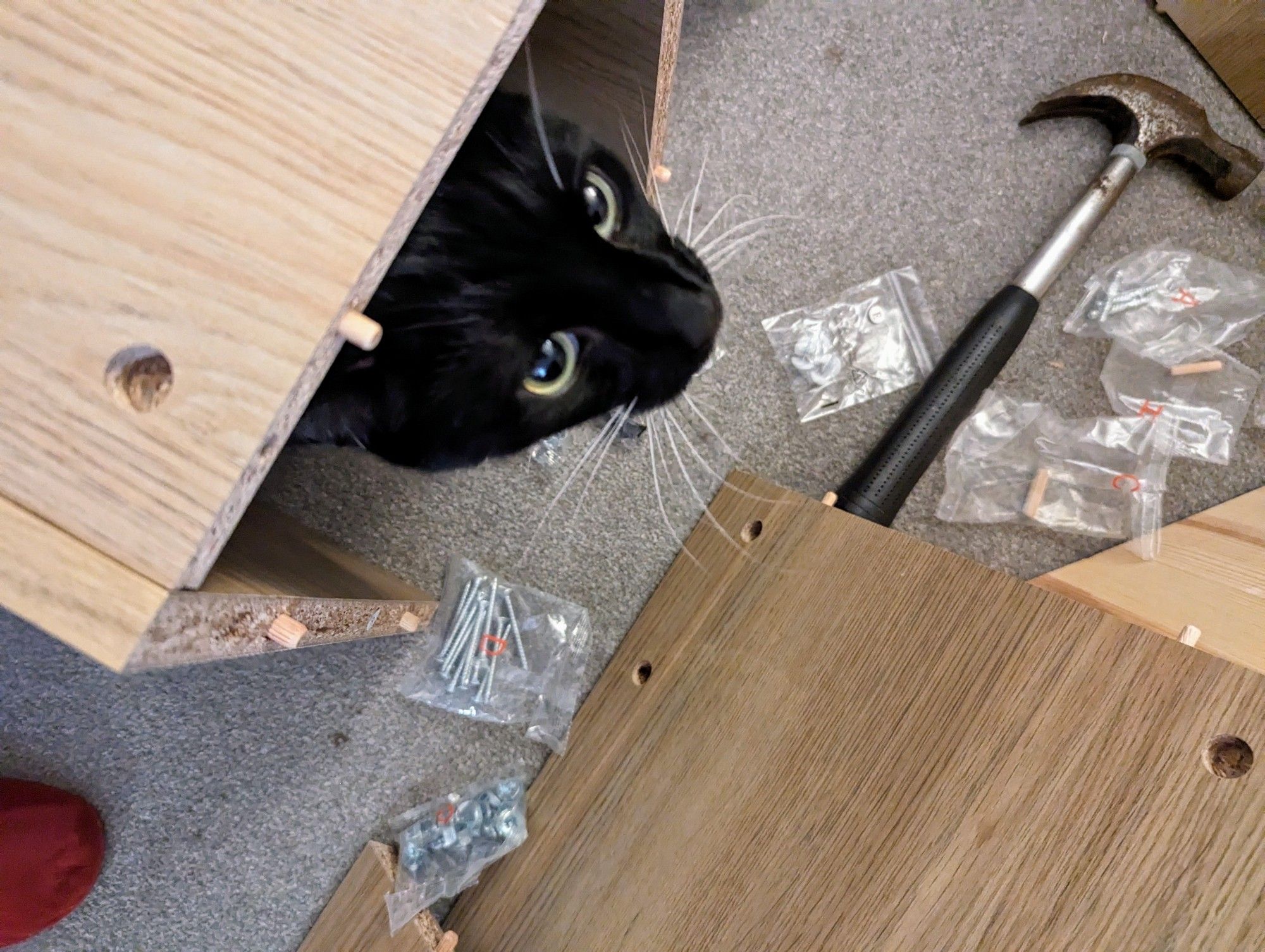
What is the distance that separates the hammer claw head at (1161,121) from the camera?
0.99 m

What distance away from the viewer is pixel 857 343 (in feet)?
3.44

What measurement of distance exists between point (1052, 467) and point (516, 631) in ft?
2.57

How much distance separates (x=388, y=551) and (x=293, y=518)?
130 mm

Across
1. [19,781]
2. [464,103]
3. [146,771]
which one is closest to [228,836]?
[146,771]

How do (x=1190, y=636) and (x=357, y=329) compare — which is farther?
(x=1190, y=636)

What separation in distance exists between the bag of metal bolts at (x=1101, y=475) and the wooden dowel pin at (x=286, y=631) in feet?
3.02

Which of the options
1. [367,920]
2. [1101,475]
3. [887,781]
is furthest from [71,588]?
[1101,475]

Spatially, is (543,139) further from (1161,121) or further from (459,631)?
(1161,121)

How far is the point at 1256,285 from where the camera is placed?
3.41 ft

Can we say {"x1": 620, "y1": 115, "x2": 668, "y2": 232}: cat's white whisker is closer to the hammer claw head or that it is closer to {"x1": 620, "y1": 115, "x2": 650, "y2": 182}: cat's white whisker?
{"x1": 620, "y1": 115, "x2": 650, "y2": 182}: cat's white whisker

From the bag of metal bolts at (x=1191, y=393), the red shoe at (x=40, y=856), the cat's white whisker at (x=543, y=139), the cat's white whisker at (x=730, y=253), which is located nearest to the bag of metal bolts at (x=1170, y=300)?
the bag of metal bolts at (x=1191, y=393)

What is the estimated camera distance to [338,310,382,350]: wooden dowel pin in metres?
0.35

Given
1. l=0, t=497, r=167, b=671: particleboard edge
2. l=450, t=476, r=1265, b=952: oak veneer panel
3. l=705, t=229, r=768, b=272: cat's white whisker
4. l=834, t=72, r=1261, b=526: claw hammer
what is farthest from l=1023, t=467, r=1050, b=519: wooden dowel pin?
l=0, t=497, r=167, b=671: particleboard edge

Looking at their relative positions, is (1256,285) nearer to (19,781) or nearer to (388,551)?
(388,551)
